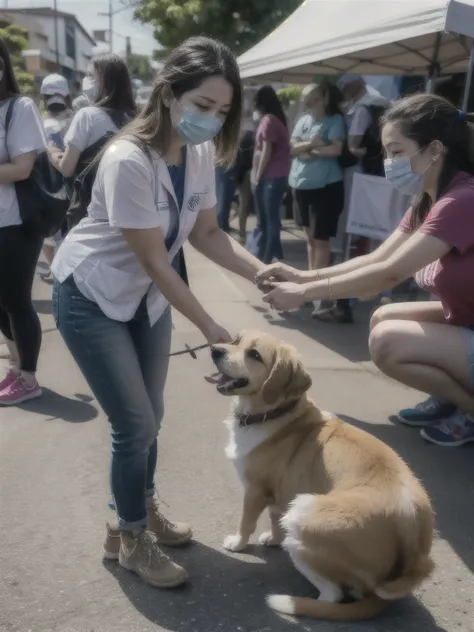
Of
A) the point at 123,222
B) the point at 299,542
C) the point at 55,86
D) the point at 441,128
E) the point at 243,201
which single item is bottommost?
the point at 243,201

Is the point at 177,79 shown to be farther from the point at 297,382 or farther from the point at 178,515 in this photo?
the point at 178,515

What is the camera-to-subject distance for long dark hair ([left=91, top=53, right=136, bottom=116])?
4.41 meters

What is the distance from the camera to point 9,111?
412 centimetres

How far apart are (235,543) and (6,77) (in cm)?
279

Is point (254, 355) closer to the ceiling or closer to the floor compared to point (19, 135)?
closer to the floor

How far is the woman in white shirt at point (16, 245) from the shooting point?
13.6 feet

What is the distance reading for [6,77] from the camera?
414 centimetres

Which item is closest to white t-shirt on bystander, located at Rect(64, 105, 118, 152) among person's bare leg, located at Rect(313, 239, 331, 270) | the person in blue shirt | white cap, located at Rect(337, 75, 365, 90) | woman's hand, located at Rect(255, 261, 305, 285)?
woman's hand, located at Rect(255, 261, 305, 285)

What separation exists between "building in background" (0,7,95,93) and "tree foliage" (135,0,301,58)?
30.0 meters

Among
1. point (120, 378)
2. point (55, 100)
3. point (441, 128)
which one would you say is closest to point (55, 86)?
point (55, 100)

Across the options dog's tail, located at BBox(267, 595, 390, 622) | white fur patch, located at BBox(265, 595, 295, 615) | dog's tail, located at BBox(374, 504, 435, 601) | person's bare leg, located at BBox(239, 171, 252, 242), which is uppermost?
dog's tail, located at BBox(374, 504, 435, 601)

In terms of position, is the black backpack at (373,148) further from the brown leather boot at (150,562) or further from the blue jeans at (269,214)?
the brown leather boot at (150,562)

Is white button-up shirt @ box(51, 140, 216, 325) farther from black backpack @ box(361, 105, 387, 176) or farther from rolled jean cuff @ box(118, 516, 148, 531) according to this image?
black backpack @ box(361, 105, 387, 176)

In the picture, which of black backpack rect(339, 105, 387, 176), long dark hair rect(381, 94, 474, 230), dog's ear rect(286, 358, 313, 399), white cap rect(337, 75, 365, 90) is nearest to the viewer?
dog's ear rect(286, 358, 313, 399)
